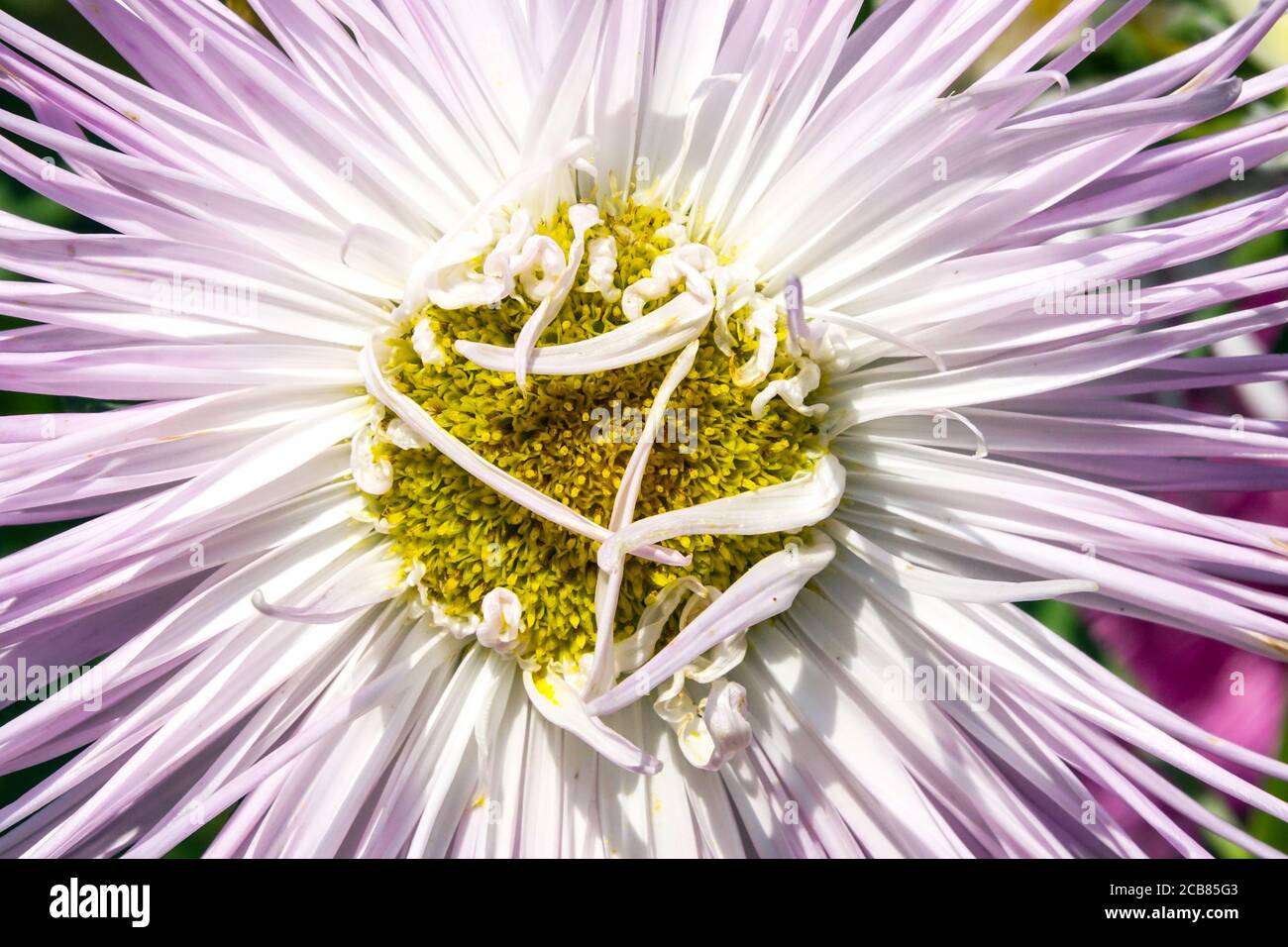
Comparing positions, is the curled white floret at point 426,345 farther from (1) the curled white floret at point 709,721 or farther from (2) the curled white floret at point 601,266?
(1) the curled white floret at point 709,721

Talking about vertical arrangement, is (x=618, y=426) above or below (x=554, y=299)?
below

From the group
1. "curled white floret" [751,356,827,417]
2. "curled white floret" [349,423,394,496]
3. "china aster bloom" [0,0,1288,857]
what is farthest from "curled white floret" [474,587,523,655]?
"curled white floret" [751,356,827,417]

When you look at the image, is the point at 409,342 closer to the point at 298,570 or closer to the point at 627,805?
the point at 298,570

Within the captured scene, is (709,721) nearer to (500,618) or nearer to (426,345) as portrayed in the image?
(500,618)

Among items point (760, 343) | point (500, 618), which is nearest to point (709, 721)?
point (500, 618)

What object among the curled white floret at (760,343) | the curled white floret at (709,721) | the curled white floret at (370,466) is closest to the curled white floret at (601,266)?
the curled white floret at (760,343)

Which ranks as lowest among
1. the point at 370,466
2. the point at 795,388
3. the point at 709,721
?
the point at 709,721

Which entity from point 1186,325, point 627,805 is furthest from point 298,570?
Result: point 1186,325

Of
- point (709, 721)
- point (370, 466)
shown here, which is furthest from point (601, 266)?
point (709, 721)
